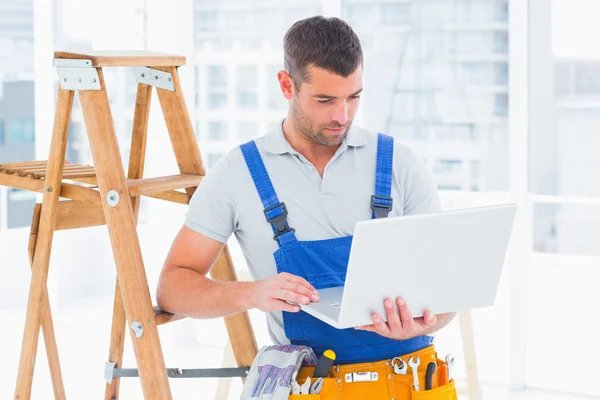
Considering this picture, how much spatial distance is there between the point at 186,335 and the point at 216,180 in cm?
281

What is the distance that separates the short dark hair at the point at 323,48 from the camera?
2018 millimetres

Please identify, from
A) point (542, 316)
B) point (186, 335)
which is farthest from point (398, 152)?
point (186, 335)

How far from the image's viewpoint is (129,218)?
202 centimetres

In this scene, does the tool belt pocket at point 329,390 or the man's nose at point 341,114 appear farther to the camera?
the man's nose at point 341,114

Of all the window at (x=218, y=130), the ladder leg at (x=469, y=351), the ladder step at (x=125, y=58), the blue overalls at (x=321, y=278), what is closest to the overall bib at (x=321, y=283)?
the blue overalls at (x=321, y=278)

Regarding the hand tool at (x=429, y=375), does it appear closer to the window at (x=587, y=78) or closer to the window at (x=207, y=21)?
the window at (x=587, y=78)

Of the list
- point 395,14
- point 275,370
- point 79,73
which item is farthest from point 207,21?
point 275,370

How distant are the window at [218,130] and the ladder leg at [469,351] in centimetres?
196

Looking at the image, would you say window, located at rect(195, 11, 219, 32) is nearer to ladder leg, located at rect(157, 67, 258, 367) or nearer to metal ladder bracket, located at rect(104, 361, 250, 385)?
ladder leg, located at rect(157, 67, 258, 367)

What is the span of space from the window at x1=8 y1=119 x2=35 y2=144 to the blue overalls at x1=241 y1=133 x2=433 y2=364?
3728 mm

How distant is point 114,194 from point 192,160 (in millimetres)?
417

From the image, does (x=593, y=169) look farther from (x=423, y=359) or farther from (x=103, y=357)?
(x=103, y=357)

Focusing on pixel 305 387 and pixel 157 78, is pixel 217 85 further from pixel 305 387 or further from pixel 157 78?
pixel 305 387

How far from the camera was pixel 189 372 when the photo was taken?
2.21 metres
